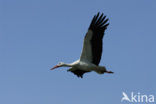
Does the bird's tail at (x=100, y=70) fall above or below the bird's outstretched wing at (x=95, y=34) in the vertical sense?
below

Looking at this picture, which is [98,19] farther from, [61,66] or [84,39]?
[61,66]

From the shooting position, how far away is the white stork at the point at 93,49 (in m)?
24.1

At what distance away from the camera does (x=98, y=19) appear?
24156 mm

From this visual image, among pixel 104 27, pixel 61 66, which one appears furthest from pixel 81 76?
pixel 104 27

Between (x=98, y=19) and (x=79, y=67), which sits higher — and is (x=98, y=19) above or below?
above

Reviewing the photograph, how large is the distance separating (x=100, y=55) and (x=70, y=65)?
1337 millimetres

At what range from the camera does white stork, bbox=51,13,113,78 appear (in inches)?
947

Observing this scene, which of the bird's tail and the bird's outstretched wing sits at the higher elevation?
the bird's outstretched wing

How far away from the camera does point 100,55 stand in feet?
80.2

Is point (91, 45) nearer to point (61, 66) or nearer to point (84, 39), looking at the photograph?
point (84, 39)

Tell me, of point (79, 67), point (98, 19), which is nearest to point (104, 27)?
point (98, 19)

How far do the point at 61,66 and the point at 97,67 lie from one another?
71.3 inches

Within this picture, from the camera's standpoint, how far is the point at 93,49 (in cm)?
2433

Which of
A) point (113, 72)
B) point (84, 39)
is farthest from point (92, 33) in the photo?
point (113, 72)
